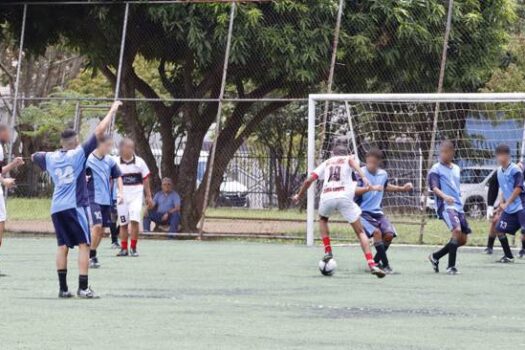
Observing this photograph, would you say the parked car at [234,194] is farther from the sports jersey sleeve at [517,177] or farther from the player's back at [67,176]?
the player's back at [67,176]

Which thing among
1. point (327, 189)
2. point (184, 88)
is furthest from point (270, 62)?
point (327, 189)

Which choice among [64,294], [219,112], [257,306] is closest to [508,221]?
[219,112]

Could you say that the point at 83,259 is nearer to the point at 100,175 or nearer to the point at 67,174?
the point at 67,174

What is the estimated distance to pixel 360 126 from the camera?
2462 cm

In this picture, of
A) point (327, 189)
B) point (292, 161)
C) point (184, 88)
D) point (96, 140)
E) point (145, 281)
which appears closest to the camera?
point (96, 140)

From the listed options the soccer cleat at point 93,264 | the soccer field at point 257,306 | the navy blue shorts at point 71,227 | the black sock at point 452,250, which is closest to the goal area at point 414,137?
the soccer field at point 257,306

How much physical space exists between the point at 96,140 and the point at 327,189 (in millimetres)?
4546

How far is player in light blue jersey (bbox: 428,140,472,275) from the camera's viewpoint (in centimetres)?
1645

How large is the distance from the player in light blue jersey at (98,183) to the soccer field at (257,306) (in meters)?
0.43

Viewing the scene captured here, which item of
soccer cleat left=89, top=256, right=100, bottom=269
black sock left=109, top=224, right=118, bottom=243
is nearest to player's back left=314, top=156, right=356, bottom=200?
soccer cleat left=89, top=256, right=100, bottom=269

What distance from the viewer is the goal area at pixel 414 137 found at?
2350cm

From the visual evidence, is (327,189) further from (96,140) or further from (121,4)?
(121,4)

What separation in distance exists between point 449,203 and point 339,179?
5.42 feet

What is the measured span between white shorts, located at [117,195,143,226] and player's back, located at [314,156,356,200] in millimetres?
4389
